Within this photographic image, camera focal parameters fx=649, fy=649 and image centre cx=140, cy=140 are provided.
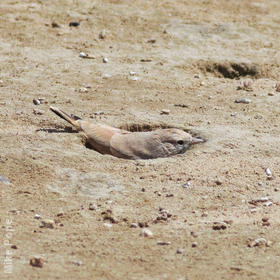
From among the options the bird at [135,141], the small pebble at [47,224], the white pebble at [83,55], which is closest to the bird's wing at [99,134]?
the bird at [135,141]

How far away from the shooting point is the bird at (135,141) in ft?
18.0

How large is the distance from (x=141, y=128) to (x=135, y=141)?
1.80ft

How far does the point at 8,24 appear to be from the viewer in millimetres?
8289

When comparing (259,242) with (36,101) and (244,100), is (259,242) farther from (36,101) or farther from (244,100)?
(36,101)

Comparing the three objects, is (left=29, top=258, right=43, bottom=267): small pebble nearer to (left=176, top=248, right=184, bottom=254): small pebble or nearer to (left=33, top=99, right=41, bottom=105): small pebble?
(left=176, top=248, right=184, bottom=254): small pebble

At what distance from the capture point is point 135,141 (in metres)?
5.53

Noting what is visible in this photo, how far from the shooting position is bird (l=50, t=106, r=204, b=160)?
5.49 metres

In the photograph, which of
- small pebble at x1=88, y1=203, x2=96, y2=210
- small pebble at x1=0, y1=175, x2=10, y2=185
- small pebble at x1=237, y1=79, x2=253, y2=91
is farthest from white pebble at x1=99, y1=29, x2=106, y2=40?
small pebble at x1=88, y1=203, x2=96, y2=210

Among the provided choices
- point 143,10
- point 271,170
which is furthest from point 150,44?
point 271,170

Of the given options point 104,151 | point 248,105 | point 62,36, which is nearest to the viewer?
point 104,151

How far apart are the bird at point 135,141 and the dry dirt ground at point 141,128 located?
14cm

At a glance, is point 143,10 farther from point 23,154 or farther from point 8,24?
point 23,154

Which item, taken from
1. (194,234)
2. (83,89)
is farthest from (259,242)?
(83,89)

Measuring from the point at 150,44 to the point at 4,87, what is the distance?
2.23 meters
